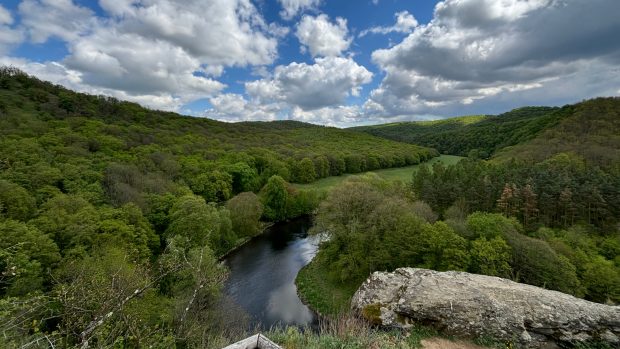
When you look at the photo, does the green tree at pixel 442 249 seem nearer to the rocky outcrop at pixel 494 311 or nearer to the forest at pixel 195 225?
the forest at pixel 195 225

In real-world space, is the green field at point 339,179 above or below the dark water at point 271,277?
above

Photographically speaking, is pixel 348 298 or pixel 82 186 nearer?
pixel 348 298

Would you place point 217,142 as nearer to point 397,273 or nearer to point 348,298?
point 348,298

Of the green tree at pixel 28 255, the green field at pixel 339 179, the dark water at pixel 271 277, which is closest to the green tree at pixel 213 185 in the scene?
the dark water at pixel 271 277

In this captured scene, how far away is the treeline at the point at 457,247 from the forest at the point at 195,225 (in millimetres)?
113

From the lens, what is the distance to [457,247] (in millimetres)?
21000

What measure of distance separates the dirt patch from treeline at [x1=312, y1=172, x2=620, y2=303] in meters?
11.0

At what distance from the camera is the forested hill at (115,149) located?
29.2 metres

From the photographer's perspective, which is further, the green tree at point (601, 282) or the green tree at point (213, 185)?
the green tree at point (213, 185)

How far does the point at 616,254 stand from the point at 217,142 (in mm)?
71694

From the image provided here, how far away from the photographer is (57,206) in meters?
21.5

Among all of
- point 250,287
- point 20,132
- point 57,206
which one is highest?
point 20,132

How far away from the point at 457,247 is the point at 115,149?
1894 inches

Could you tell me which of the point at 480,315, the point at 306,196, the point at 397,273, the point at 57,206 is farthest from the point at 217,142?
the point at 480,315
